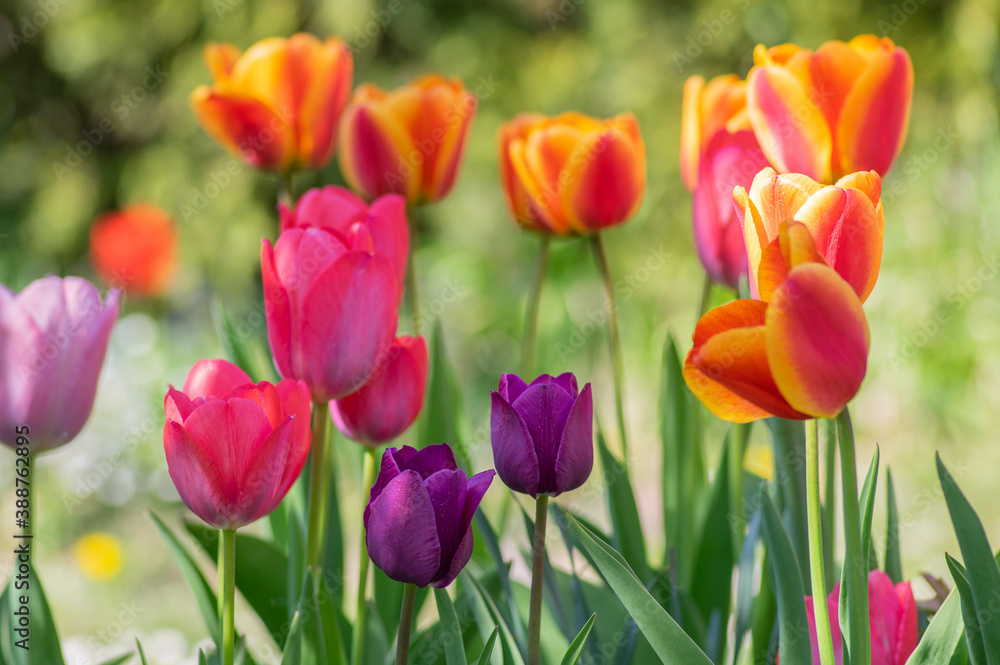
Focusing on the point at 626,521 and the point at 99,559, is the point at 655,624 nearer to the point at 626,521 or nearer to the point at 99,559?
the point at 626,521

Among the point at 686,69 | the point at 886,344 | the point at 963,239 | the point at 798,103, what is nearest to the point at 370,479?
the point at 798,103

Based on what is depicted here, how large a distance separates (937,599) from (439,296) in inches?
109

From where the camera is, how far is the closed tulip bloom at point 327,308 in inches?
23.7

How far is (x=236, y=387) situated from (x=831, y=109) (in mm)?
559

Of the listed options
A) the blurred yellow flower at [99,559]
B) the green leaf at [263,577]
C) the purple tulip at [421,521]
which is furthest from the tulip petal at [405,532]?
the blurred yellow flower at [99,559]

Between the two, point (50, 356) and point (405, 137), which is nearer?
point (50, 356)

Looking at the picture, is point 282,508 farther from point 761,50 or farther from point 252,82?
point 761,50

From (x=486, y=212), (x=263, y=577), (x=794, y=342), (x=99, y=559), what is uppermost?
(x=794, y=342)

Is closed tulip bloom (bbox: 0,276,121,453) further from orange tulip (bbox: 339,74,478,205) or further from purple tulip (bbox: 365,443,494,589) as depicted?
orange tulip (bbox: 339,74,478,205)

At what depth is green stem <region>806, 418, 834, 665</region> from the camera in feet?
1.49

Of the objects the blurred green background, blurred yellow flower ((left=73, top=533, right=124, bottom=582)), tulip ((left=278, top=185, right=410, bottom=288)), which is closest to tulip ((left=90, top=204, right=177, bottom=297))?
the blurred green background

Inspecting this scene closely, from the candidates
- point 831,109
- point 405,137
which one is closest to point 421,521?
point 831,109

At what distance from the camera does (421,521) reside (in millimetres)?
498

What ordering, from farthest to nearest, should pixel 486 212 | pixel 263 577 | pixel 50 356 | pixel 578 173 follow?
pixel 486 212 → pixel 578 173 → pixel 263 577 → pixel 50 356
